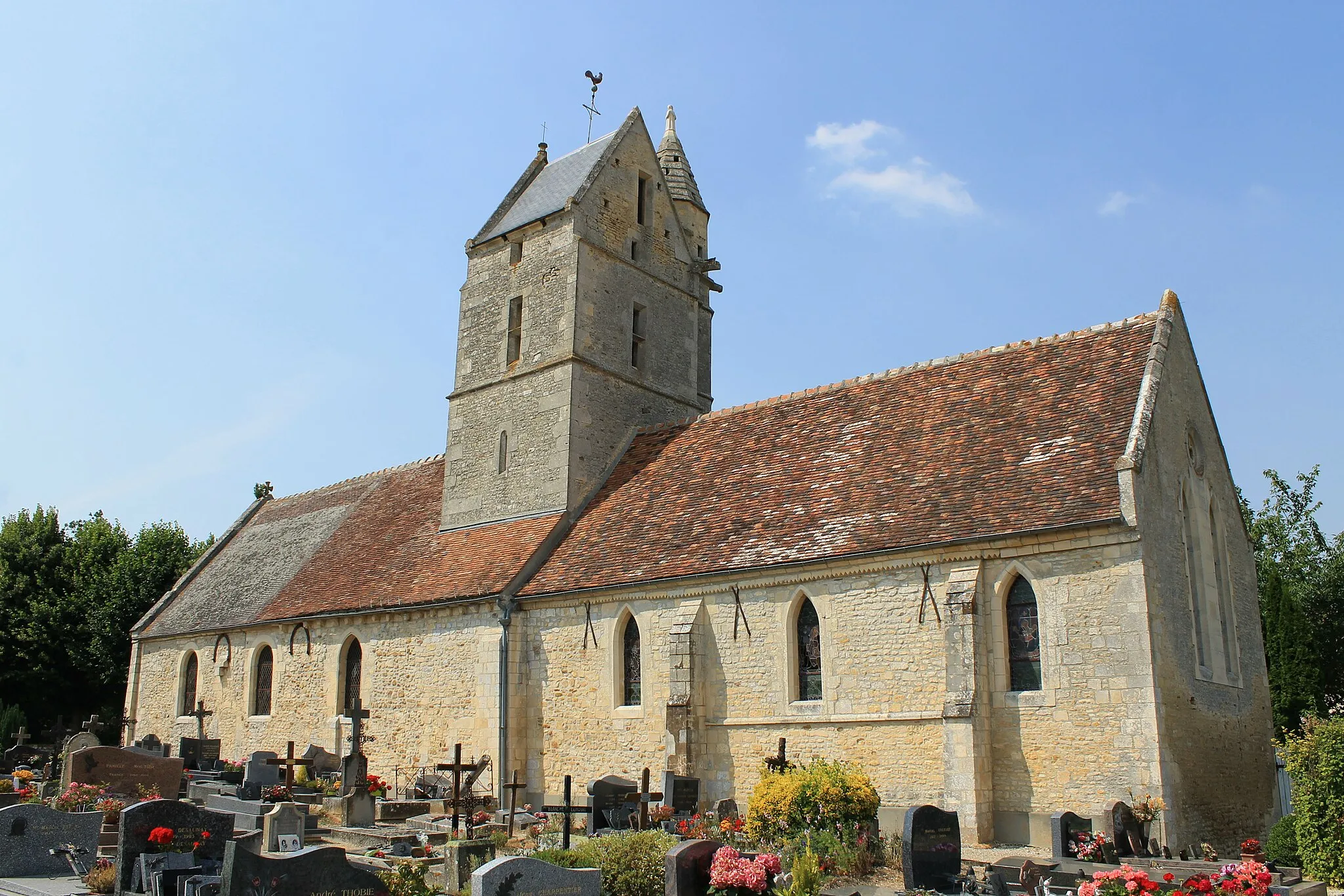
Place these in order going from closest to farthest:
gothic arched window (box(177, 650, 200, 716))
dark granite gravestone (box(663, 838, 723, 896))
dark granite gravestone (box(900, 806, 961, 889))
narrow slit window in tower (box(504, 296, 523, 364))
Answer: dark granite gravestone (box(663, 838, 723, 896))
dark granite gravestone (box(900, 806, 961, 889))
narrow slit window in tower (box(504, 296, 523, 364))
gothic arched window (box(177, 650, 200, 716))

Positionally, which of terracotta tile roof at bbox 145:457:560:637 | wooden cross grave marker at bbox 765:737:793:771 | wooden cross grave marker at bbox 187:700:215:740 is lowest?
wooden cross grave marker at bbox 765:737:793:771

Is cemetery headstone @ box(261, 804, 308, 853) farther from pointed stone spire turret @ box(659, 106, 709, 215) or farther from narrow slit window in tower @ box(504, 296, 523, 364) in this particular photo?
pointed stone spire turret @ box(659, 106, 709, 215)

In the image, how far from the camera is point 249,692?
2794 cm

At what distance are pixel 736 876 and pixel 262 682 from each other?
20.6 m

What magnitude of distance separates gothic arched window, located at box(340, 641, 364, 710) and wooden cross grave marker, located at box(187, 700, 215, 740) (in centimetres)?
490

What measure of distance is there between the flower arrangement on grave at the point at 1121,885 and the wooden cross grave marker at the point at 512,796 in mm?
10079

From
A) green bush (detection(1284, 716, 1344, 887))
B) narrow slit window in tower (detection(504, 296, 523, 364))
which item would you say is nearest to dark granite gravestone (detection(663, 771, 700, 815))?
green bush (detection(1284, 716, 1344, 887))

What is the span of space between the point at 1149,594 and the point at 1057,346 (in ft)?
21.3

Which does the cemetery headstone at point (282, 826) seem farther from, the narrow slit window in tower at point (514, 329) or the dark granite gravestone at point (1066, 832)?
the narrow slit window in tower at point (514, 329)

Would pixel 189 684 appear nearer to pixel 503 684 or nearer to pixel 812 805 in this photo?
pixel 503 684

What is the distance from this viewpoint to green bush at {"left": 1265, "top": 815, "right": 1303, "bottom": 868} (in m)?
14.5

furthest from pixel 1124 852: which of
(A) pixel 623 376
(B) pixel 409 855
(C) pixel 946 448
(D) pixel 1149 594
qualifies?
(A) pixel 623 376

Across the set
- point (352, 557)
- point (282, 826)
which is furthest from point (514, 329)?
point (282, 826)

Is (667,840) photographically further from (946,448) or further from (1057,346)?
(1057,346)
